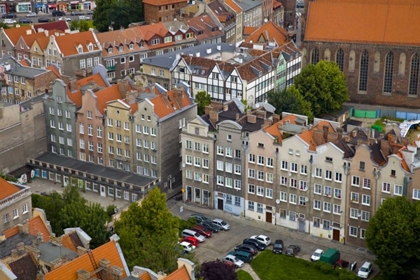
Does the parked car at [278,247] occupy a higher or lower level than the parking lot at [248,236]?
higher

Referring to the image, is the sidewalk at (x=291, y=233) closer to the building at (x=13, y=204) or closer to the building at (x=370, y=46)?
the building at (x=13, y=204)

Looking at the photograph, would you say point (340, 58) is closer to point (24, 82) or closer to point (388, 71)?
point (388, 71)

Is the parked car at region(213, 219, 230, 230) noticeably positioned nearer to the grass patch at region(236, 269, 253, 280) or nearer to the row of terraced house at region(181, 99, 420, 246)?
the row of terraced house at region(181, 99, 420, 246)

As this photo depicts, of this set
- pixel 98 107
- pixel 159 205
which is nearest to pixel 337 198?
pixel 159 205

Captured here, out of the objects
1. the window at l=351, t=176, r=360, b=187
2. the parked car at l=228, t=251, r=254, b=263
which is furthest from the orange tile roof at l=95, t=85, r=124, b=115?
the window at l=351, t=176, r=360, b=187

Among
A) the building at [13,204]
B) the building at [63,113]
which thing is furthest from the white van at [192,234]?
the building at [63,113]

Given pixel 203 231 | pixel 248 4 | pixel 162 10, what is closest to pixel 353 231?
pixel 203 231
